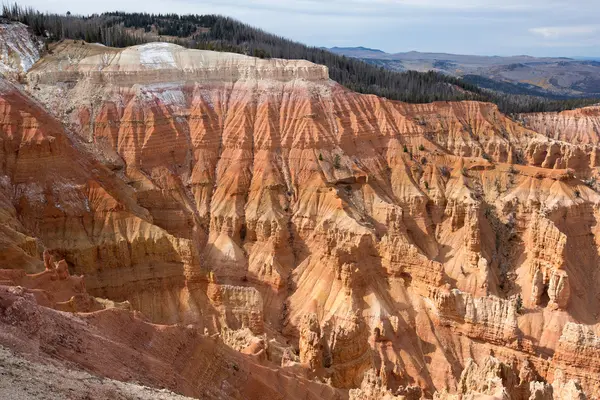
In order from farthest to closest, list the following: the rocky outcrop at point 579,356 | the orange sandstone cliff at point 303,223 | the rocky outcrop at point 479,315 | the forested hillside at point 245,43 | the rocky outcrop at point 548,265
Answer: the forested hillside at point 245,43 < the rocky outcrop at point 548,265 < the rocky outcrop at point 479,315 < the orange sandstone cliff at point 303,223 < the rocky outcrop at point 579,356

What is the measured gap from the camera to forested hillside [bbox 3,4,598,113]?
80.8m

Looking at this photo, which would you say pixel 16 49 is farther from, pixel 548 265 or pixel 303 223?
pixel 548 265

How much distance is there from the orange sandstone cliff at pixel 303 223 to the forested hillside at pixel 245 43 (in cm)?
870

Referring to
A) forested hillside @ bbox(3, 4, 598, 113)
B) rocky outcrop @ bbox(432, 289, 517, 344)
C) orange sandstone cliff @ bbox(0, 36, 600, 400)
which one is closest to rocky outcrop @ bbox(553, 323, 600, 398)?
orange sandstone cliff @ bbox(0, 36, 600, 400)

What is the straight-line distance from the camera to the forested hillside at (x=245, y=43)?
80.8 meters

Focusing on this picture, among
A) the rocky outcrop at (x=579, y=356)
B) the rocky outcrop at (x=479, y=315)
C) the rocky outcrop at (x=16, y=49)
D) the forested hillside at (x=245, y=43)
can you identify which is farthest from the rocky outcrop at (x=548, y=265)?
the rocky outcrop at (x=16, y=49)

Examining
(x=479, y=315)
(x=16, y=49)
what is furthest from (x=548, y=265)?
(x=16, y=49)

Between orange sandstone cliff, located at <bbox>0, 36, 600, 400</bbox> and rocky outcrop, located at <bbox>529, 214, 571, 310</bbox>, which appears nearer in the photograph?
orange sandstone cliff, located at <bbox>0, 36, 600, 400</bbox>

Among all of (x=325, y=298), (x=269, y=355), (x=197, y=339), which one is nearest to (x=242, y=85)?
(x=325, y=298)

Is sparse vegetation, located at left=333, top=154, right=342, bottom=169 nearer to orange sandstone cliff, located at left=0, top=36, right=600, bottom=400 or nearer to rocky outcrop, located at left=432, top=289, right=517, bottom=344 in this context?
orange sandstone cliff, located at left=0, top=36, right=600, bottom=400

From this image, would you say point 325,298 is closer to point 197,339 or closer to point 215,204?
point 215,204

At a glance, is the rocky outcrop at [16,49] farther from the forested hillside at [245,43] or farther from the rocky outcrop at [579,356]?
the rocky outcrop at [579,356]

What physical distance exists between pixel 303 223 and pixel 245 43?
53014 millimetres

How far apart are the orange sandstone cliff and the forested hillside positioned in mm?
8696
